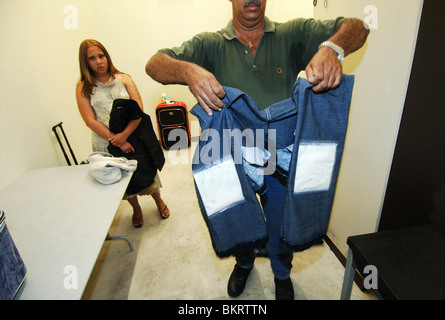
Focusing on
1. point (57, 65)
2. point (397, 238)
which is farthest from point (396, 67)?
point (57, 65)

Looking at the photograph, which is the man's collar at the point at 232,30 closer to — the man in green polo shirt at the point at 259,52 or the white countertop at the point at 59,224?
the man in green polo shirt at the point at 259,52

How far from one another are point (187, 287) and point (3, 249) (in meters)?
1.14

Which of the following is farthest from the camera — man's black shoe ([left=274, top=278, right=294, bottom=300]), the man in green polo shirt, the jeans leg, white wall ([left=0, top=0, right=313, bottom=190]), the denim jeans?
white wall ([left=0, top=0, right=313, bottom=190])

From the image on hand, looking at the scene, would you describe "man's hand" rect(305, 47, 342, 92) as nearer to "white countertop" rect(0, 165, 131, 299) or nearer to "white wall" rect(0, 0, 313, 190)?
"white countertop" rect(0, 165, 131, 299)

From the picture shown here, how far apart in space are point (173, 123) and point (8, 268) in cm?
316

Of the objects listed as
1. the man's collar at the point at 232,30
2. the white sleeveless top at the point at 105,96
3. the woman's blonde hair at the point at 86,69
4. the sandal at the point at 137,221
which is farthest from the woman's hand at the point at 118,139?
the man's collar at the point at 232,30

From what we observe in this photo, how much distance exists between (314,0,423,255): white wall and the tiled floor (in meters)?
0.37

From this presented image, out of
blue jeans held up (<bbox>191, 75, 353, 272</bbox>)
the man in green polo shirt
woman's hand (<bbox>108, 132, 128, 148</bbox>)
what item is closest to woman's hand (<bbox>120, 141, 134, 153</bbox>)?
woman's hand (<bbox>108, 132, 128, 148</bbox>)

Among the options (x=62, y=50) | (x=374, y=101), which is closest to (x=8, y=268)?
(x=374, y=101)

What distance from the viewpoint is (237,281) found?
146cm

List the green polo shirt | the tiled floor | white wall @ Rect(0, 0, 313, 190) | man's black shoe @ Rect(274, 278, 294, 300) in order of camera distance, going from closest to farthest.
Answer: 1. the green polo shirt
2. man's black shoe @ Rect(274, 278, 294, 300)
3. the tiled floor
4. white wall @ Rect(0, 0, 313, 190)

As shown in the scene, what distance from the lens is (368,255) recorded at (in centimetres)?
88

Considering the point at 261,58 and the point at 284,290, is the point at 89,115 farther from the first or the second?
the point at 284,290

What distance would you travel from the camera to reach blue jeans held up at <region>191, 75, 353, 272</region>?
0.76 m
